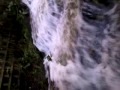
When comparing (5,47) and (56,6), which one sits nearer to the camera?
(56,6)

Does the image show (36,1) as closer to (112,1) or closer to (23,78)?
(23,78)

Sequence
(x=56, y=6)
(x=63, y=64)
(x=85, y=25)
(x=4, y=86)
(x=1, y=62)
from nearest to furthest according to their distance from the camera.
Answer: (x=85, y=25)
(x=63, y=64)
(x=56, y=6)
(x=4, y=86)
(x=1, y=62)

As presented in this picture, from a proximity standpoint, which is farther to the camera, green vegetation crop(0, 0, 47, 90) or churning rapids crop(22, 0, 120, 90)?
green vegetation crop(0, 0, 47, 90)

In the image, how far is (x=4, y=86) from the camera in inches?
140

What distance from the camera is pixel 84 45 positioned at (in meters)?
2.56

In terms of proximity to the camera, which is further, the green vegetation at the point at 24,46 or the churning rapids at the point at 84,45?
the green vegetation at the point at 24,46

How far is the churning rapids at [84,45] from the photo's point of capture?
90.0 inches

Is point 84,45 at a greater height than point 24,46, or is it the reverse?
point 84,45

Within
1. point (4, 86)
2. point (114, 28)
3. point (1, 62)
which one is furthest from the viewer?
point (1, 62)

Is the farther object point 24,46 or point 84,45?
point 24,46

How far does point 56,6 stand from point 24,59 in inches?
46.5

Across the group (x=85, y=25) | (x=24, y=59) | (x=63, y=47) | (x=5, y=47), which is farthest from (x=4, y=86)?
→ (x=85, y=25)

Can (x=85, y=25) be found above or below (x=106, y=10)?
below

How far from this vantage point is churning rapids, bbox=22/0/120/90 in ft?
7.50
